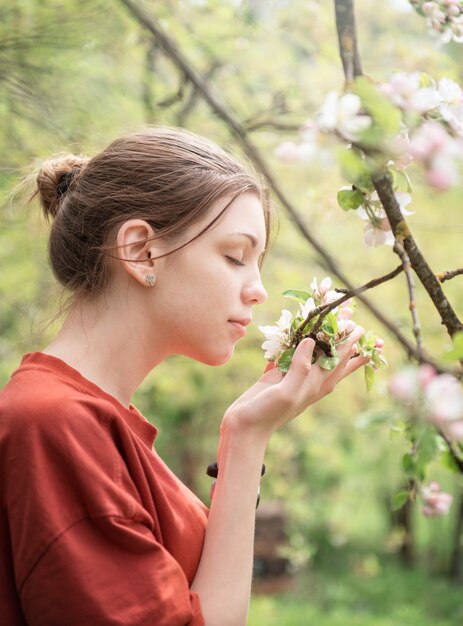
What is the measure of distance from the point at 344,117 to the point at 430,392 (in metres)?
0.36

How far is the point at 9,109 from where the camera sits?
3723 millimetres

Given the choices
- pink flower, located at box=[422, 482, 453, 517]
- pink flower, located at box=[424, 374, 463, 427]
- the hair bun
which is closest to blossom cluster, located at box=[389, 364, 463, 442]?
pink flower, located at box=[424, 374, 463, 427]

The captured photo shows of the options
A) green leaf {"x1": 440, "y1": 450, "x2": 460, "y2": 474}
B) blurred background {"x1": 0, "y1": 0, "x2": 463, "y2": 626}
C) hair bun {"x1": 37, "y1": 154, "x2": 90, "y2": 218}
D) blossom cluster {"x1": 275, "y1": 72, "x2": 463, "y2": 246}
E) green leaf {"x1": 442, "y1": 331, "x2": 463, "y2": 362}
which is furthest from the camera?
blurred background {"x1": 0, "y1": 0, "x2": 463, "y2": 626}

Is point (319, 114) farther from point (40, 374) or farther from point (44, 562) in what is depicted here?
point (44, 562)

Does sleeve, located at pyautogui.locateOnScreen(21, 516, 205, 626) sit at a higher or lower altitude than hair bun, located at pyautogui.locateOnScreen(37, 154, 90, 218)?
lower

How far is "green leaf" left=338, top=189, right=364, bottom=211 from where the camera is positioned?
49.6 inches

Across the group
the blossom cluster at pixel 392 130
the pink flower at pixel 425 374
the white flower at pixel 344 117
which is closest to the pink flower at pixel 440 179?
the blossom cluster at pixel 392 130

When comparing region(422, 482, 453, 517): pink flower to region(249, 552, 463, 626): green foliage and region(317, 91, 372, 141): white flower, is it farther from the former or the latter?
region(249, 552, 463, 626): green foliage

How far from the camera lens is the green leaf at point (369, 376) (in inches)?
55.7

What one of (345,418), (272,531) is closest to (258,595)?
(272,531)

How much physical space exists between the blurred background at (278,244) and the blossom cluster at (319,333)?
0.31 ft

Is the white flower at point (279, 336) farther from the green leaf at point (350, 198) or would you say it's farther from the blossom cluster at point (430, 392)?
the blossom cluster at point (430, 392)

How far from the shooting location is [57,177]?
1.64m

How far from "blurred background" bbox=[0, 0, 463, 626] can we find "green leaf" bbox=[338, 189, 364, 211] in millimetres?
200
